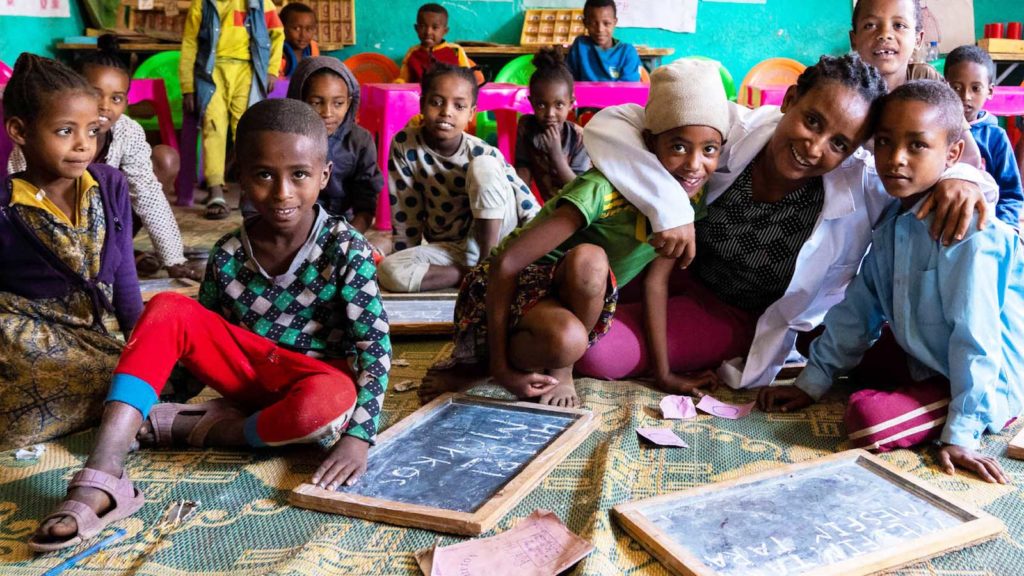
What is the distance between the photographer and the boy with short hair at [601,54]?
5855 mm

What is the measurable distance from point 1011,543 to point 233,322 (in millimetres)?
1557

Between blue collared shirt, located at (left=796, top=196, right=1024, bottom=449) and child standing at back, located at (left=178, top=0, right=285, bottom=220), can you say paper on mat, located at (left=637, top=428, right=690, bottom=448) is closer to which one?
blue collared shirt, located at (left=796, top=196, right=1024, bottom=449)

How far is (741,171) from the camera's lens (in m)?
2.19

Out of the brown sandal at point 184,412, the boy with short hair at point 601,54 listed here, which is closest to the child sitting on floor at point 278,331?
the brown sandal at point 184,412

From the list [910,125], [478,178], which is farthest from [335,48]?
[910,125]

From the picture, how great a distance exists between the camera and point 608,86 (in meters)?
4.67

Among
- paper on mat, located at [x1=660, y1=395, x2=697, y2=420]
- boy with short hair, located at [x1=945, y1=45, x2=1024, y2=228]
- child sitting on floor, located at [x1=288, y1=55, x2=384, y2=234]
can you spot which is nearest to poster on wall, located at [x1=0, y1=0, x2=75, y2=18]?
child sitting on floor, located at [x1=288, y1=55, x2=384, y2=234]

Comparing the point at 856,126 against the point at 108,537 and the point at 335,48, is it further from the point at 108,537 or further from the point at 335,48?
the point at 335,48

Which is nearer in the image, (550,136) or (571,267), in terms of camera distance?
(571,267)

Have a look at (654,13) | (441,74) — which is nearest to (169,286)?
(441,74)

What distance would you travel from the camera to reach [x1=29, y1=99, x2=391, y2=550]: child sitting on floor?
5.39 ft

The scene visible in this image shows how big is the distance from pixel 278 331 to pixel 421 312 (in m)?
1.00

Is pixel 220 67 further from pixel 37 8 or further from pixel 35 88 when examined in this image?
pixel 35 88

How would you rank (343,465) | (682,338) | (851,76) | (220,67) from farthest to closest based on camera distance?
(220,67), (682,338), (851,76), (343,465)
